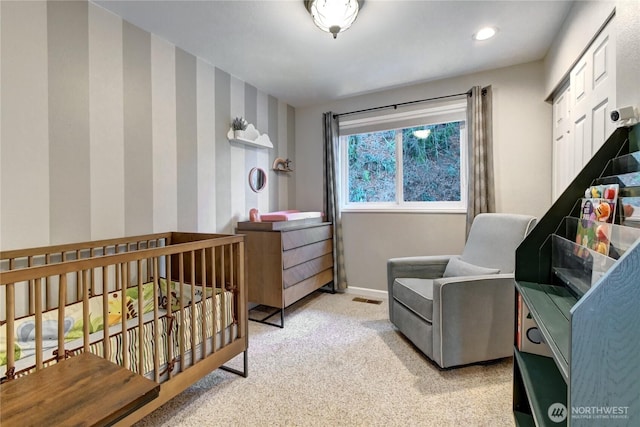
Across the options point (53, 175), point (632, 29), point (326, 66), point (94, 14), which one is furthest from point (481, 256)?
point (94, 14)

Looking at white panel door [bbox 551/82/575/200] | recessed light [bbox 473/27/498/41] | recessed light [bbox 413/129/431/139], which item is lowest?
white panel door [bbox 551/82/575/200]

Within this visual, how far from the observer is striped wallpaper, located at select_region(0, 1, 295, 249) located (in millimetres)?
1483

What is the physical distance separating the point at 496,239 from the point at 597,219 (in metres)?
1.18

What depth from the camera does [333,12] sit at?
168 centimetres

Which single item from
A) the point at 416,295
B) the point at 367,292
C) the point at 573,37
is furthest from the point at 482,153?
the point at 367,292

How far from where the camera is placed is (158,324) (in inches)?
55.1

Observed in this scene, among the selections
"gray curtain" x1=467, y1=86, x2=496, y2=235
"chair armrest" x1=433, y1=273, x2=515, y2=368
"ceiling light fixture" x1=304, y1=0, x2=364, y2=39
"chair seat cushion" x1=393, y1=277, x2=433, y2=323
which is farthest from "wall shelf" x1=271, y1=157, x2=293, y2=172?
"chair armrest" x1=433, y1=273, x2=515, y2=368

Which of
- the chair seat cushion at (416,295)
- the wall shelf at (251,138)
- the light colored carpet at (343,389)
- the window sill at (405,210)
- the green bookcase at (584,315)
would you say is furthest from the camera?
the window sill at (405,210)

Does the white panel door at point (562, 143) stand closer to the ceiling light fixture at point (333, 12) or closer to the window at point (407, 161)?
the window at point (407, 161)

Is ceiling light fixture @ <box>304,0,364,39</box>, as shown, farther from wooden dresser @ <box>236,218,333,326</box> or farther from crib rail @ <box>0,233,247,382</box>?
wooden dresser @ <box>236,218,333,326</box>

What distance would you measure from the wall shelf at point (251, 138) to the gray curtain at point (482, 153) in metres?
2.04

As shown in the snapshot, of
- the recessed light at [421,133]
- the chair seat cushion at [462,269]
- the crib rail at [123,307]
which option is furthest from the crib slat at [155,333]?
the recessed light at [421,133]

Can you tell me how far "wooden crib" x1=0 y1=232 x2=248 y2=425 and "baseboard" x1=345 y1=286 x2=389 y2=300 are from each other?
178 cm

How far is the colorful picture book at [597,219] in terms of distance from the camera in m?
0.96
